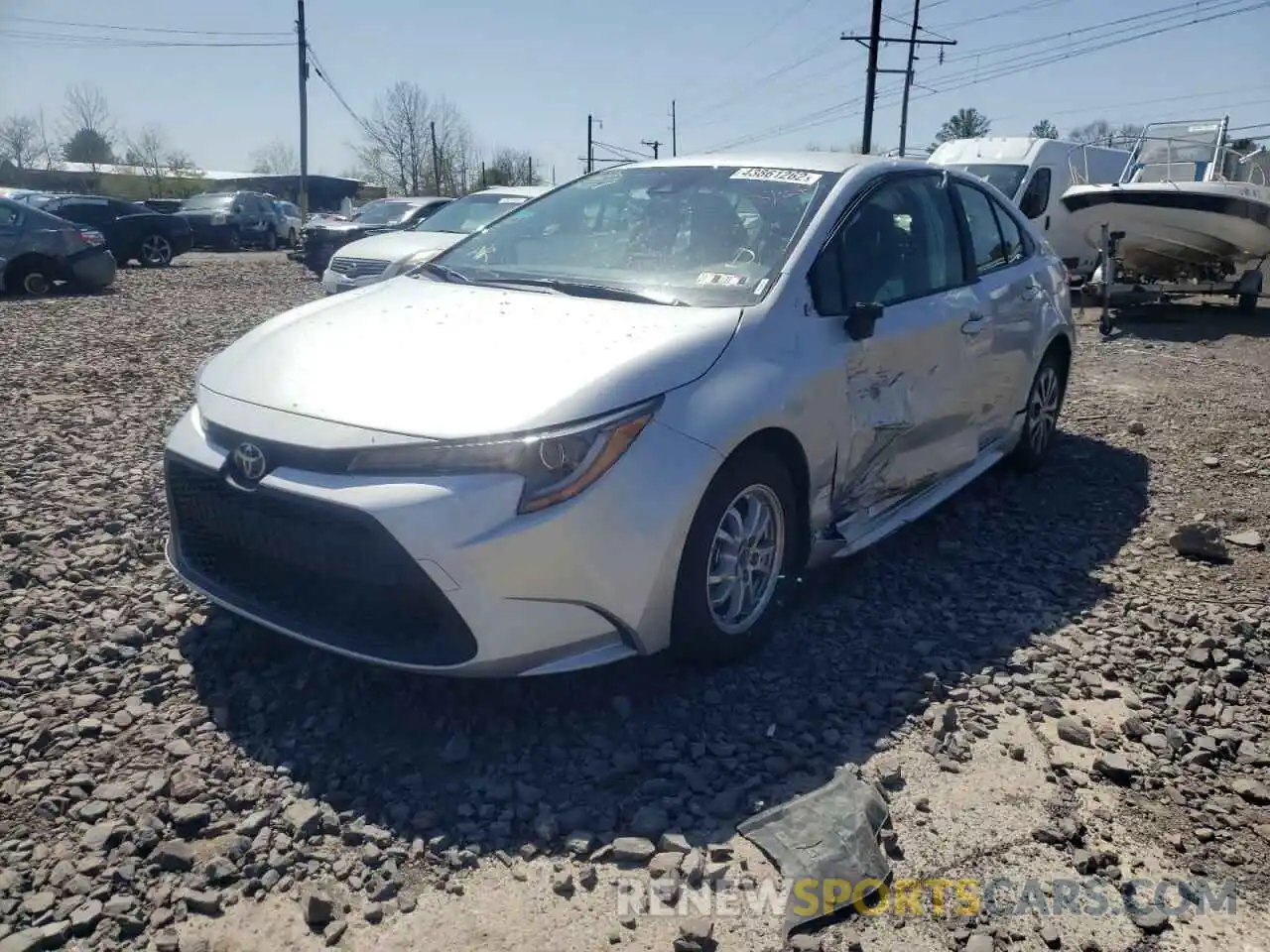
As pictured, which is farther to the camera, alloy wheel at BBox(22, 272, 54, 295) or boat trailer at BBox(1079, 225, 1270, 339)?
alloy wheel at BBox(22, 272, 54, 295)

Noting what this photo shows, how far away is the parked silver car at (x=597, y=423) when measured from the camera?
2.70 m

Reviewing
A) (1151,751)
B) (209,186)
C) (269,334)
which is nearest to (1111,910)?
(1151,751)

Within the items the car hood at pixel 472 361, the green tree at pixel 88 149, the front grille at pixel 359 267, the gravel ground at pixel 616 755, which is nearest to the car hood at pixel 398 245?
the front grille at pixel 359 267

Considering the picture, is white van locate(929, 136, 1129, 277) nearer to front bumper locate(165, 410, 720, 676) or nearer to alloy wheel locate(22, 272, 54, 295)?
front bumper locate(165, 410, 720, 676)

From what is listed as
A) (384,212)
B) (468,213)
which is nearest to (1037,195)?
(468,213)

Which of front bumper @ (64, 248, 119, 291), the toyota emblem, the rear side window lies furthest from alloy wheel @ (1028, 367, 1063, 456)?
front bumper @ (64, 248, 119, 291)

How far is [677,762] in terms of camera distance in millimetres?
2844

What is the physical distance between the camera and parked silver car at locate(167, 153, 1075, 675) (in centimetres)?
270

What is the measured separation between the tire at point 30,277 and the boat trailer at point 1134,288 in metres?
13.5

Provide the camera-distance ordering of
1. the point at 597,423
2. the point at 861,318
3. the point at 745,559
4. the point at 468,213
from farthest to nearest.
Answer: the point at 468,213 → the point at 861,318 → the point at 745,559 → the point at 597,423


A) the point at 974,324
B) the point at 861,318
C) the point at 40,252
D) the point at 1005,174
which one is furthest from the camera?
the point at 1005,174

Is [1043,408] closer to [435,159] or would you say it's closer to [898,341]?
[898,341]

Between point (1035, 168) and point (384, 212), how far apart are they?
1170 cm

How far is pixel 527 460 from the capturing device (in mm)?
2691
